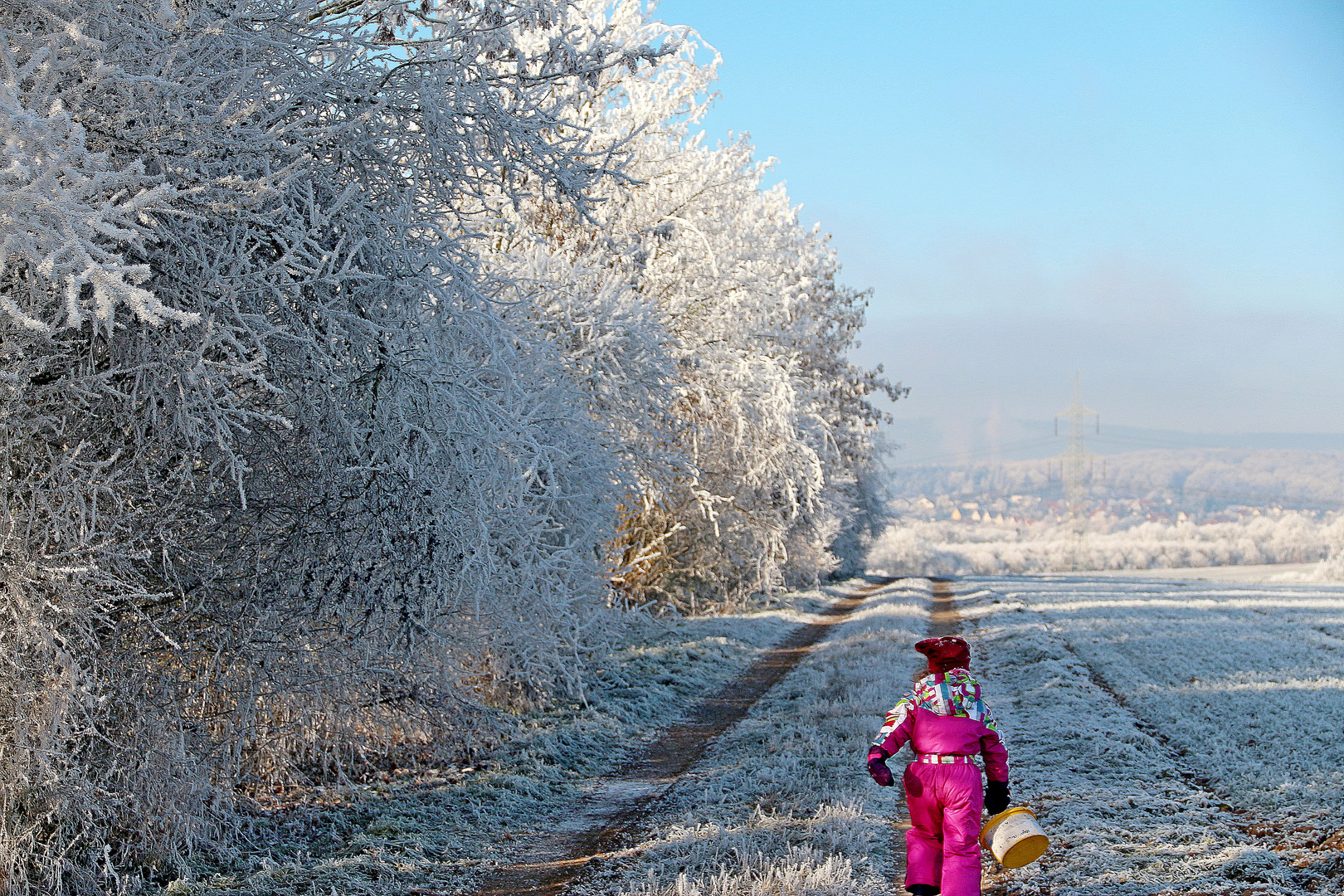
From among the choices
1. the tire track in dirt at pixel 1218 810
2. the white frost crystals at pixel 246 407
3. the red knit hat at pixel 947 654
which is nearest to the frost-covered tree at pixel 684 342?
the white frost crystals at pixel 246 407

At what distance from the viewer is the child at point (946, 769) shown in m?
4.51

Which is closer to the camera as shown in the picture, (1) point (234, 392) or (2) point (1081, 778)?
(1) point (234, 392)

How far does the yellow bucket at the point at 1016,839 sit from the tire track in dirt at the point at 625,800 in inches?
114

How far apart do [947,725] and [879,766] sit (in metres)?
0.41

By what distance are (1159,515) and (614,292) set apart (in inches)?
6077

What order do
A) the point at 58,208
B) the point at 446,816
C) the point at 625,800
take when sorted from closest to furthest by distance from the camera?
the point at 58,208
the point at 446,816
the point at 625,800

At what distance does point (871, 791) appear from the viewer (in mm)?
7695

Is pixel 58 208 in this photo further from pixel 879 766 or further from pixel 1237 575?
pixel 1237 575

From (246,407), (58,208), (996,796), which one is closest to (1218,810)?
(996,796)

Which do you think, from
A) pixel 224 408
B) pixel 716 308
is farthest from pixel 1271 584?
pixel 224 408

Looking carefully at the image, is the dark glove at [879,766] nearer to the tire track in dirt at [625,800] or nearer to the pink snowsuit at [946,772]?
the pink snowsuit at [946,772]

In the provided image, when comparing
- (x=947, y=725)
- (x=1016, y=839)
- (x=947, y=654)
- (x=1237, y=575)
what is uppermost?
(x=947, y=654)

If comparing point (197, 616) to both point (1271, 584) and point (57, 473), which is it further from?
point (1271, 584)

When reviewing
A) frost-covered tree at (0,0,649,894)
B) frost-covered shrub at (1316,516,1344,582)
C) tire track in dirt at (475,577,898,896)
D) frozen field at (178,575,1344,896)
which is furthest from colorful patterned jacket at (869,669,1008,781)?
frost-covered shrub at (1316,516,1344,582)
